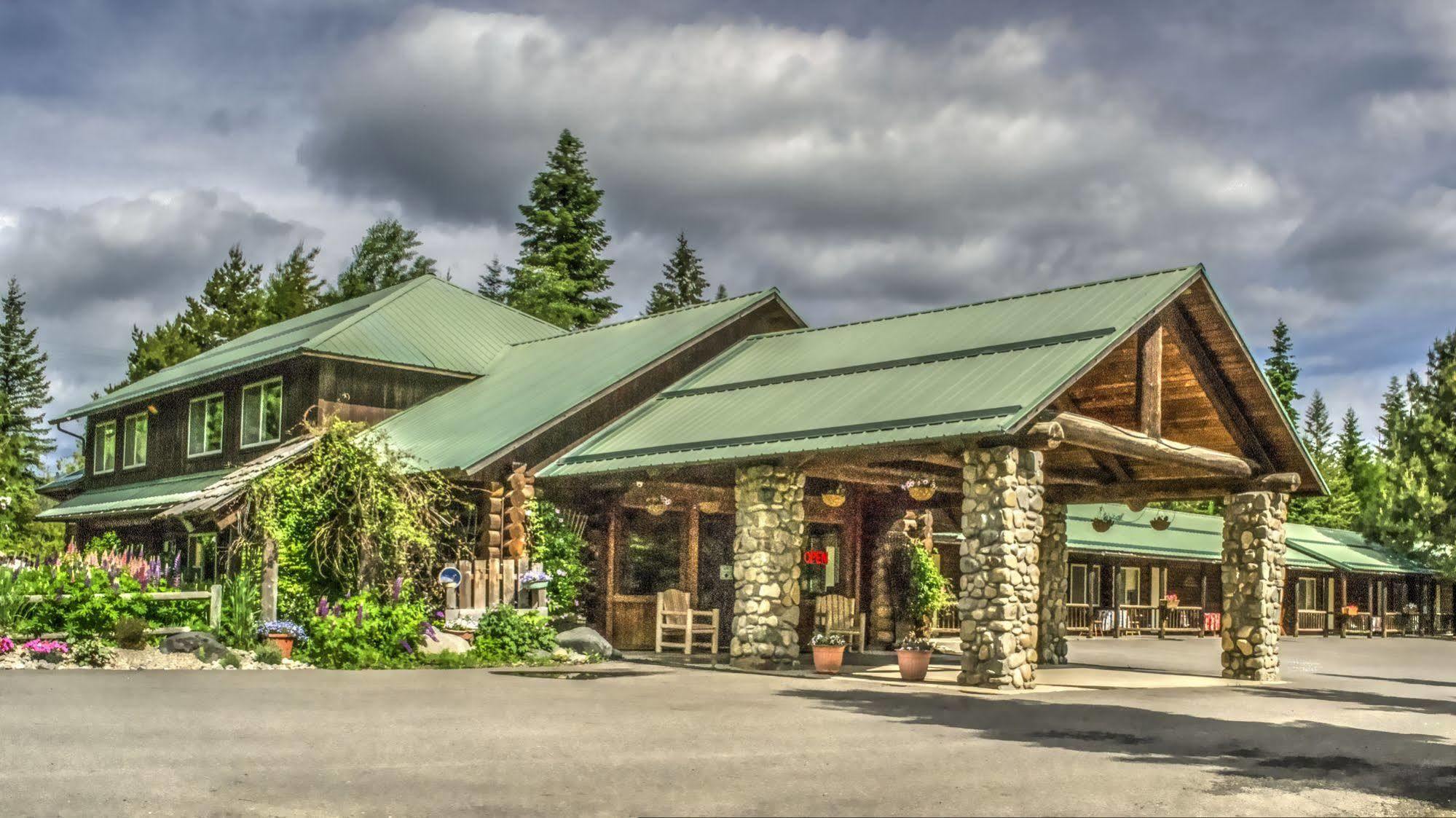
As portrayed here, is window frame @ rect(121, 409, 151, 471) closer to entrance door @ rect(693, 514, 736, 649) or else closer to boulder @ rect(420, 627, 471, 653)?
entrance door @ rect(693, 514, 736, 649)

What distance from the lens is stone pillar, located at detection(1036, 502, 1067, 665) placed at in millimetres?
24625

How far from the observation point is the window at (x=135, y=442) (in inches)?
1363

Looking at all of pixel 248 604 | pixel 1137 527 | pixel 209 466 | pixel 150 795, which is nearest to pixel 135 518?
pixel 209 466

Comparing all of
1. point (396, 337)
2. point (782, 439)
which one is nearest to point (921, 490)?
point (782, 439)

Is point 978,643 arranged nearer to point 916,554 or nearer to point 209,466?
point 916,554

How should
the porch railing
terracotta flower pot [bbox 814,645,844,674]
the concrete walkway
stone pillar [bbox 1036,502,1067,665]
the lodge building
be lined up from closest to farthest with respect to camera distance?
the concrete walkway → the lodge building → terracotta flower pot [bbox 814,645,844,674] → stone pillar [bbox 1036,502,1067,665] → the porch railing

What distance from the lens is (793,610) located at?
20062mm

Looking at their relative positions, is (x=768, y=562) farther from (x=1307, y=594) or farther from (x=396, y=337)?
(x=1307, y=594)

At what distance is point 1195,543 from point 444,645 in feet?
104

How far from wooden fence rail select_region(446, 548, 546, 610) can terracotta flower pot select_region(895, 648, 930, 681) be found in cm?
653

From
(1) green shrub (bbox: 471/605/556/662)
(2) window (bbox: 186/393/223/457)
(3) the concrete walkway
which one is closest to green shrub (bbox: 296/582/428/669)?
(3) the concrete walkway

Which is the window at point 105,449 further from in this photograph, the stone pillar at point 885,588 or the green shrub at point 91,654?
the stone pillar at point 885,588

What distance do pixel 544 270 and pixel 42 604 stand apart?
3673cm

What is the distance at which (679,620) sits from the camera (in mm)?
24016
